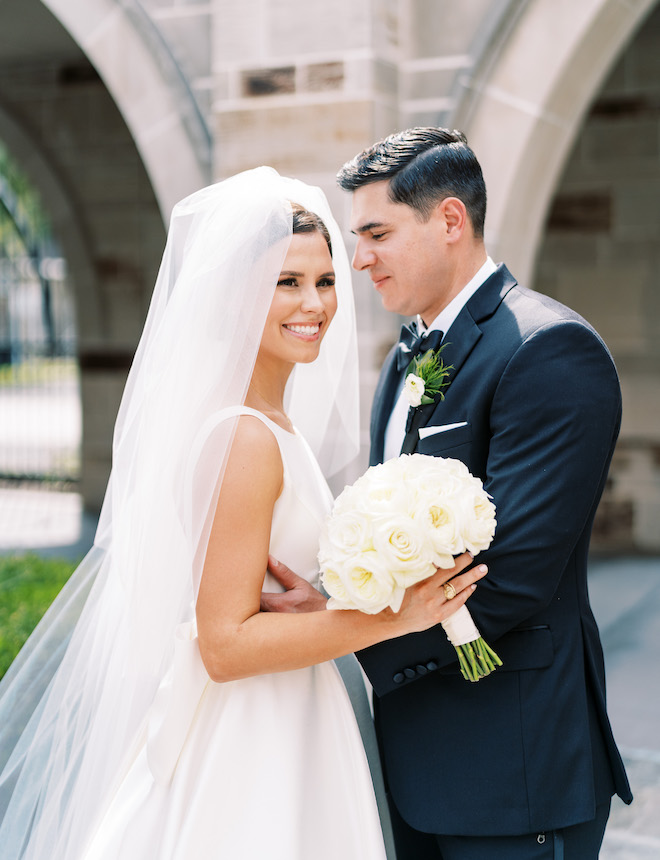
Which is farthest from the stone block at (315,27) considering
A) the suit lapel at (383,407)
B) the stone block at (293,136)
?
the suit lapel at (383,407)

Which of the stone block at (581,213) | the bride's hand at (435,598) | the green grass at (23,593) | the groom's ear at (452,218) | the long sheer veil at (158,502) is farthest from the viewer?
the stone block at (581,213)

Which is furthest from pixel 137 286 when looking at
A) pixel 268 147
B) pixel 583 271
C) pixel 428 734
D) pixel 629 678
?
pixel 428 734

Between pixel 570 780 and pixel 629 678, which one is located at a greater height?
pixel 570 780

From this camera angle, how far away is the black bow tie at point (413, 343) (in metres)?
2.17

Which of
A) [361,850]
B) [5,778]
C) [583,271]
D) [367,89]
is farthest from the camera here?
[583,271]

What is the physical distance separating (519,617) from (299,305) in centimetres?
79

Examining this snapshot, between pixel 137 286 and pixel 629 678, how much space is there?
6.06 m

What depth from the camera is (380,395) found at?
2586mm

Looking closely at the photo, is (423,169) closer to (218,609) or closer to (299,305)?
(299,305)

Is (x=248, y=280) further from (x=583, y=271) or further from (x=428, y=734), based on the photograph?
(x=583, y=271)

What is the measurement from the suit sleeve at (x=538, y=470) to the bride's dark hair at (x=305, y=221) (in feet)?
1.74

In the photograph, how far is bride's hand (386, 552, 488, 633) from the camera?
1.82 metres

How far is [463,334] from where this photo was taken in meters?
2.11

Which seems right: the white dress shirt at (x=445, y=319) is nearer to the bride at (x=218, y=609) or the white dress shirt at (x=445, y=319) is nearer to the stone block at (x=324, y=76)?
the bride at (x=218, y=609)
